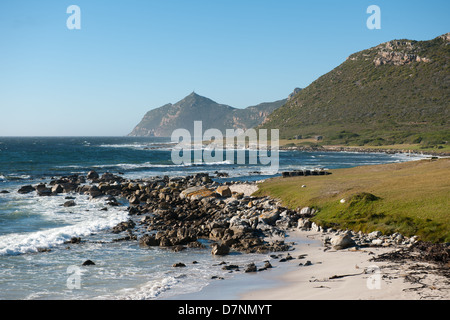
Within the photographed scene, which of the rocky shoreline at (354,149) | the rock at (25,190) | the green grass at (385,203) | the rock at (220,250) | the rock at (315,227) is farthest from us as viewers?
the rocky shoreline at (354,149)

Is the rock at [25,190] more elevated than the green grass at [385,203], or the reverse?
the green grass at [385,203]

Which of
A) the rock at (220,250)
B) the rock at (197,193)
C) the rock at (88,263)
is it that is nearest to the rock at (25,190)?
the rock at (197,193)

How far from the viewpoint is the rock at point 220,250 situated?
21.4 meters

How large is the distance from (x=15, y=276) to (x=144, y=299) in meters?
7.42

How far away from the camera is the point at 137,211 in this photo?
120 feet

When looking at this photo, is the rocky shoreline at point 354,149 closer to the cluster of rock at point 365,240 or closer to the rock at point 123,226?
the cluster of rock at point 365,240

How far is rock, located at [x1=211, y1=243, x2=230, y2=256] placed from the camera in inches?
843

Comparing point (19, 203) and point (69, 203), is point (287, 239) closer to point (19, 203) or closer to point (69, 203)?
point (69, 203)

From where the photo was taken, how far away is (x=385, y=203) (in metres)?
26.4

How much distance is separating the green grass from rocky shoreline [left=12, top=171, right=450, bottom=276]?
1022 millimetres

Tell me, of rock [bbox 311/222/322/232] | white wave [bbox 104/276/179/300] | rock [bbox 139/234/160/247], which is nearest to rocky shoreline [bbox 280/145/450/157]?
rock [bbox 311/222/322/232]

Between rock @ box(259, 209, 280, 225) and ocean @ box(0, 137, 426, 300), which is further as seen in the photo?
rock @ box(259, 209, 280, 225)

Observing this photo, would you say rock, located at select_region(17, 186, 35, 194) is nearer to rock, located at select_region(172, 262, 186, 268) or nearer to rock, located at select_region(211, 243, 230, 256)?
rock, located at select_region(211, 243, 230, 256)

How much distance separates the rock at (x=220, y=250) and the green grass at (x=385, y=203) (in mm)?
7656
